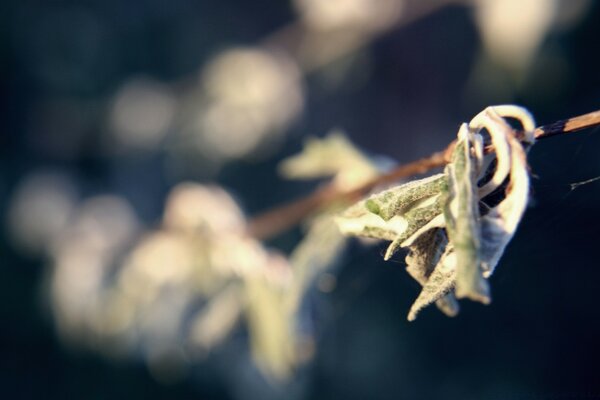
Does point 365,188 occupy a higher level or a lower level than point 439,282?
higher

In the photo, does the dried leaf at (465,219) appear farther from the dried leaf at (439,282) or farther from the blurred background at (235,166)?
the blurred background at (235,166)

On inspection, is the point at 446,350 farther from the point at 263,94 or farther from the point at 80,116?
the point at 80,116

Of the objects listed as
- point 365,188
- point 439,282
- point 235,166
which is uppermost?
point 235,166

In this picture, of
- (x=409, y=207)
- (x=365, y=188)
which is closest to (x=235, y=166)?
(x=365, y=188)

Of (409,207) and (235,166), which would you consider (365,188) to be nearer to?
(409,207)

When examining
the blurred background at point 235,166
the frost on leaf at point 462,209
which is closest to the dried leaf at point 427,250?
the frost on leaf at point 462,209

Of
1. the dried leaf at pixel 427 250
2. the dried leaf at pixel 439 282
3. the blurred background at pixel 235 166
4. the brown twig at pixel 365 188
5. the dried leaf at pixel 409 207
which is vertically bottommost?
the dried leaf at pixel 439 282
